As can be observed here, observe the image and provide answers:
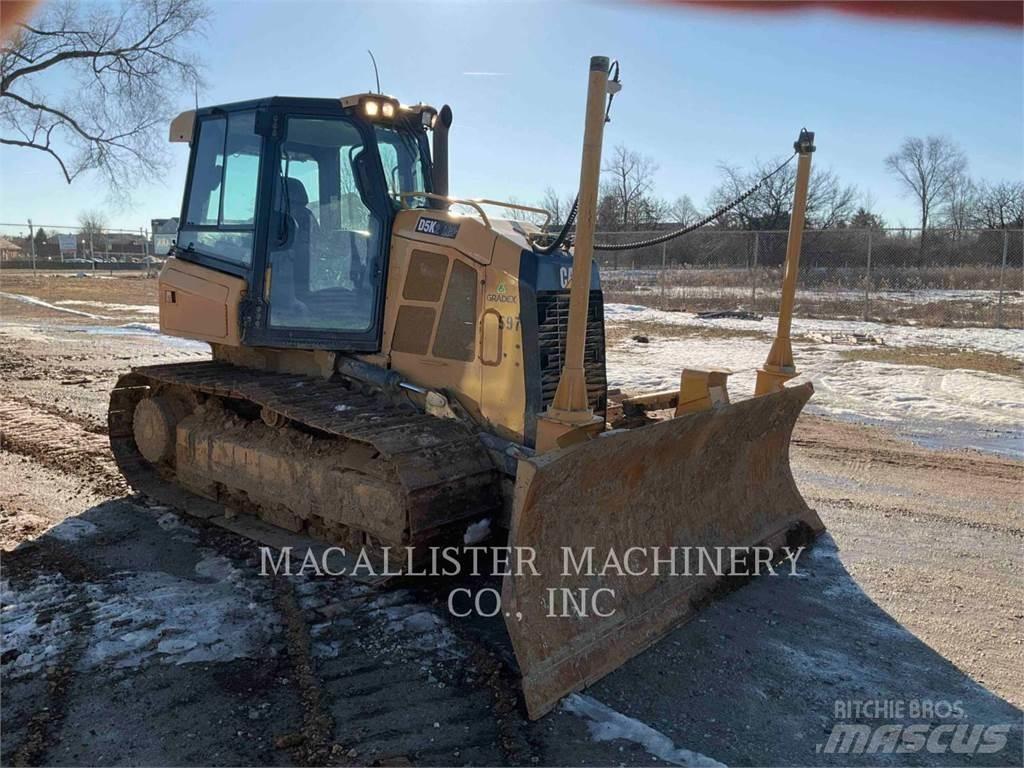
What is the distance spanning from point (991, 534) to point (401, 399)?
3.91 metres

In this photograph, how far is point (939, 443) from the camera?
747cm

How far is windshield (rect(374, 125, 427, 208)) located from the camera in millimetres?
5129

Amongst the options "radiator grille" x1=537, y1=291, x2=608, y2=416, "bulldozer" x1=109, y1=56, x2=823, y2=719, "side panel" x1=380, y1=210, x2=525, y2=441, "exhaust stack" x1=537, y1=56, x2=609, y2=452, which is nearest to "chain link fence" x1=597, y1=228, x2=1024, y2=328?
"bulldozer" x1=109, y1=56, x2=823, y2=719

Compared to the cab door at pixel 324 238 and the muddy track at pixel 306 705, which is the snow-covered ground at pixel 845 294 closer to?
the cab door at pixel 324 238

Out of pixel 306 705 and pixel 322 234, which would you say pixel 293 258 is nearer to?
pixel 322 234

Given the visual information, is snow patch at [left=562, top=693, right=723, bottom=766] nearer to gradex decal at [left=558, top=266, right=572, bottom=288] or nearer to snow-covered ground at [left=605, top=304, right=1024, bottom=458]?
gradex decal at [left=558, top=266, right=572, bottom=288]

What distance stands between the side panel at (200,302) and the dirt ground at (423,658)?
4.24 feet

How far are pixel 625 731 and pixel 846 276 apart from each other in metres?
22.6

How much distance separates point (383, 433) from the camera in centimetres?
436

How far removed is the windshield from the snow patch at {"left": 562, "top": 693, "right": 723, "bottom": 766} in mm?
3217

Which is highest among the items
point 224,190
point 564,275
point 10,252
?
point 10,252

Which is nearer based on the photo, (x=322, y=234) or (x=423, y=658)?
(x=423, y=658)

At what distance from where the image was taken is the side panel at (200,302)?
17.7 ft

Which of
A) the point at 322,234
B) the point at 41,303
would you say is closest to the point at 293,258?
the point at 322,234
